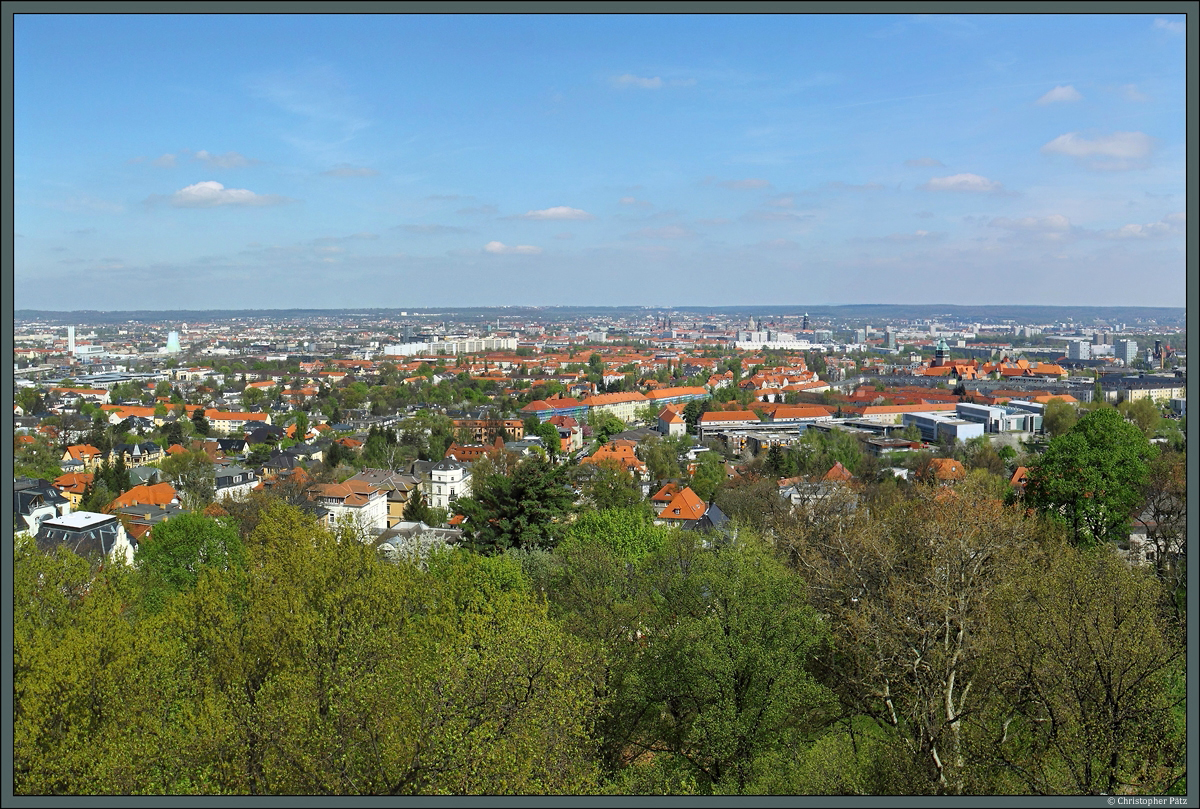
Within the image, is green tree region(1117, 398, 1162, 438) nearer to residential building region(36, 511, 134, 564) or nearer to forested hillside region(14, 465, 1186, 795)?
forested hillside region(14, 465, 1186, 795)

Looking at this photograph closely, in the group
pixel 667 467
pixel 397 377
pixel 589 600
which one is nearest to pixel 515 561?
pixel 589 600

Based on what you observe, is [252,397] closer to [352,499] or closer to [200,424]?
[200,424]

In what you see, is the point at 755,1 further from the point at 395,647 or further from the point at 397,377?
the point at 397,377

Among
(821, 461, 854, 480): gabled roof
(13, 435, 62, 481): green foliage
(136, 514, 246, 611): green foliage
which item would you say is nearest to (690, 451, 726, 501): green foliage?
(821, 461, 854, 480): gabled roof

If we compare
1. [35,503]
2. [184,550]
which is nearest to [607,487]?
[184,550]

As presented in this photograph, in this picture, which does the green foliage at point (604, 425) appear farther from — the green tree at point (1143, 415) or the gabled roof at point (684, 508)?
the green tree at point (1143, 415)
